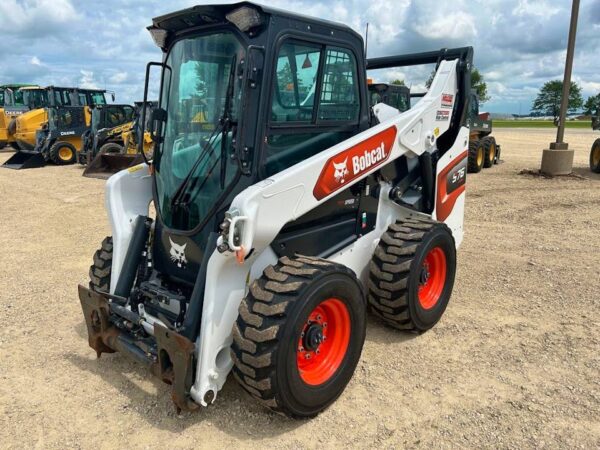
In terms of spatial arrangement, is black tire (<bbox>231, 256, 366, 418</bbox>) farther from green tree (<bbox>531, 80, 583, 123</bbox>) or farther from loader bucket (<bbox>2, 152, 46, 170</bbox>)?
green tree (<bbox>531, 80, 583, 123</bbox>)

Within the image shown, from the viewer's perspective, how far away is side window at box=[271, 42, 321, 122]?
3096mm

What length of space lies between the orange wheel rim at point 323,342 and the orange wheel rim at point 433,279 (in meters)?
1.18

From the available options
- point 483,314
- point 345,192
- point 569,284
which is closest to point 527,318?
point 483,314

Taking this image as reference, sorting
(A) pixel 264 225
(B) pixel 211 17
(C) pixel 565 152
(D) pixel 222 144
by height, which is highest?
(B) pixel 211 17

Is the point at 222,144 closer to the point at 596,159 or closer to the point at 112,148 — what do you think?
the point at 596,159

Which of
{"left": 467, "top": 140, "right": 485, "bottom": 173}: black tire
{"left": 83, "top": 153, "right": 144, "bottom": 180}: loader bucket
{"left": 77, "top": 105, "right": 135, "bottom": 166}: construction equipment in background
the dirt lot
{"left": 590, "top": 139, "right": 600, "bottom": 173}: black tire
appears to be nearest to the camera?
the dirt lot

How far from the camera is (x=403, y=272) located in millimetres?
3760

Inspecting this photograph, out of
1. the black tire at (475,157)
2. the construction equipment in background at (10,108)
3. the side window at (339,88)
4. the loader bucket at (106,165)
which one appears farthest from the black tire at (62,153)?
the side window at (339,88)

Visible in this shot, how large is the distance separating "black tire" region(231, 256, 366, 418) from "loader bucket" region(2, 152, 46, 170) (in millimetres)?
15902

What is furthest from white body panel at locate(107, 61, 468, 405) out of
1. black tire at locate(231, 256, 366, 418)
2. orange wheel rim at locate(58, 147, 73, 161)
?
orange wheel rim at locate(58, 147, 73, 161)

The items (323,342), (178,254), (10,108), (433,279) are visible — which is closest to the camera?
(323,342)

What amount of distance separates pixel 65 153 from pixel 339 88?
51.7ft

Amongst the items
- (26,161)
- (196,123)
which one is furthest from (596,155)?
(26,161)

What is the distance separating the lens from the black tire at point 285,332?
2.71 m
